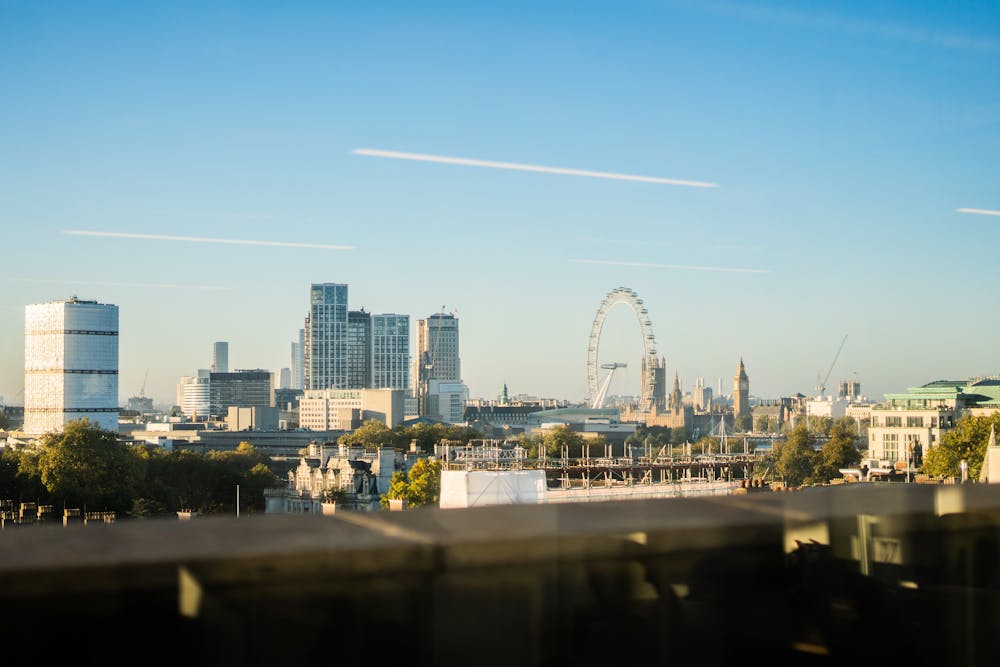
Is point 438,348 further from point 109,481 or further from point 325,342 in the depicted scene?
point 109,481

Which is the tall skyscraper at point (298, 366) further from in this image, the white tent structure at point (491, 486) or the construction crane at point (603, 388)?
the white tent structure at point (491, 486)

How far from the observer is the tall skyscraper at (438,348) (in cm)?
16488

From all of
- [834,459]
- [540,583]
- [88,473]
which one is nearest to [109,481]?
[88,473]

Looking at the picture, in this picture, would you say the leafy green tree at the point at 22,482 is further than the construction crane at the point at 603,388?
No

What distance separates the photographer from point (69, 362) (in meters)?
82.6

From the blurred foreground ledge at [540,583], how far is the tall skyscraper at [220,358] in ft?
456

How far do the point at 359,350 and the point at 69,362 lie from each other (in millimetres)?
71725

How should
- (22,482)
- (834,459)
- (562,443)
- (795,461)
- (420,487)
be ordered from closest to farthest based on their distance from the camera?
(22,482), (420,487), (834,459), (795,461), (562,443)

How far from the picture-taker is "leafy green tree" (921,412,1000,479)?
35.4 meters

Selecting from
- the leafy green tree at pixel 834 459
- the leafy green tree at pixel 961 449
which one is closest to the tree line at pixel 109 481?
the leafy green tree at pixel 834 459

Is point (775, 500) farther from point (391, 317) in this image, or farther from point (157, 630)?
point (391, 317)

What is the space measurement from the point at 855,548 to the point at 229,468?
4403 centimetres

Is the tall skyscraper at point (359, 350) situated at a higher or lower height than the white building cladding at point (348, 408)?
higher

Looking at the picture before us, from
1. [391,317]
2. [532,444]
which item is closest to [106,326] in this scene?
[532,444]
